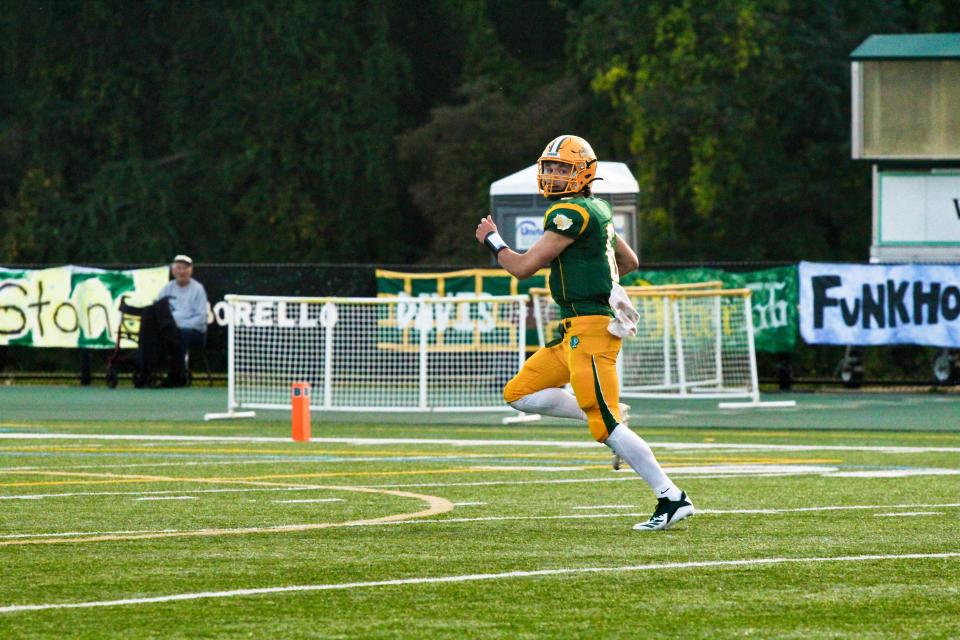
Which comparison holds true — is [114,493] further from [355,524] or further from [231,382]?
[231,382]

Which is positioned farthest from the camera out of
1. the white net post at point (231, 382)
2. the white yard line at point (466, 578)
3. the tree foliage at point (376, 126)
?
the tree foliage at point (376, 126)

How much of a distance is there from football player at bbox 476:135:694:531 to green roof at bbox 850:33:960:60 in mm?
21462

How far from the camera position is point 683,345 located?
80.1ft

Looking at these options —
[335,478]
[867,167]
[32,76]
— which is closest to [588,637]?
[335,478]

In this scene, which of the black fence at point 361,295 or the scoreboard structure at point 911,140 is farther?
the scoreboard structure at point 911,140

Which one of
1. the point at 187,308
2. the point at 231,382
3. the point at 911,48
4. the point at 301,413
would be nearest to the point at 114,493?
the point at 301,413

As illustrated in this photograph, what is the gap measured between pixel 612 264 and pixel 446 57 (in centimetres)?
4751

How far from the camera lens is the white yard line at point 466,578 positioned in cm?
715

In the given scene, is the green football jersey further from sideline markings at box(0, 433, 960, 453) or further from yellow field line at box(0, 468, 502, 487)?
sideline markings at box(0, 433, 960, 453)

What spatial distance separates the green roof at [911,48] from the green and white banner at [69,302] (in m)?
11.4

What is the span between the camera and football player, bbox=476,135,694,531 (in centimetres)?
990

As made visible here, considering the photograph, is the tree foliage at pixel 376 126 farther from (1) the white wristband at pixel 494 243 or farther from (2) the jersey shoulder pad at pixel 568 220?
(2) the jersey shoulder pad at pixel 568 220

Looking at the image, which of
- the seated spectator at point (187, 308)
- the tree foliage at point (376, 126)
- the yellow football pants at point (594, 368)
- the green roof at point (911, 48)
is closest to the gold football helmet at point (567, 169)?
the yellow football pants at point (594, 368)

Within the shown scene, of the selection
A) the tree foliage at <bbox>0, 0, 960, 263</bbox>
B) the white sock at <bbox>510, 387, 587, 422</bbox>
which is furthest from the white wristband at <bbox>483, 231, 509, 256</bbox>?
the tree foliage at <bbox>0, 0, 960, 263</bbox>
